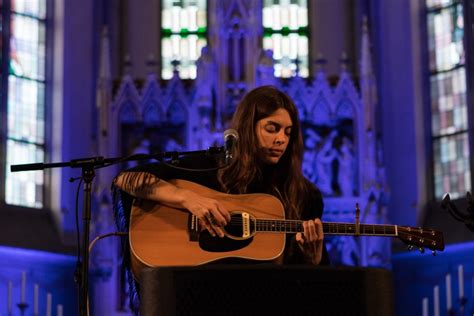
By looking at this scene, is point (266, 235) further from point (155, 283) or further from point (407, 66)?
point (407, 66)

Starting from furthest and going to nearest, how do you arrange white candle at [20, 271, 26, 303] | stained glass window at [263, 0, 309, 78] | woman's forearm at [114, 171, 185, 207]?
stained glass window at [263, 0, 309, 78] → white candle at [20, 271, 26, 303] → woman's forearm at [114, 171, 185, 207]

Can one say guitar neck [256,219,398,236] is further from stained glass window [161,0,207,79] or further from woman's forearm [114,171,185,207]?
stained glass window [161,0,207,79]

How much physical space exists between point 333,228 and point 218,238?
0.38 m

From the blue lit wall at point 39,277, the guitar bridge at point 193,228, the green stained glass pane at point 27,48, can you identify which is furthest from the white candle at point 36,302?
the guitar bridge at point 193,228

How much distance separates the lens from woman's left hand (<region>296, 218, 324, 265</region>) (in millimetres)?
3393

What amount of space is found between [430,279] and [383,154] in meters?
1.31

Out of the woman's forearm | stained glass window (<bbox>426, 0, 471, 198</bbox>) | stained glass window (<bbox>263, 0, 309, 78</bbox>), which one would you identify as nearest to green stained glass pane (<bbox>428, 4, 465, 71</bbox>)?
stained glass window (<bbox>426, 0, 471, 198</bbox>)

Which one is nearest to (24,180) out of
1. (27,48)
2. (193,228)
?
(27,48)

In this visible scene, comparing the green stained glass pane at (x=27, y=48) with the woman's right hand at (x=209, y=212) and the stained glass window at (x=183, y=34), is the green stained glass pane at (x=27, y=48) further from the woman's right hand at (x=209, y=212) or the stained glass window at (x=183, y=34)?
the woman's right hand at (x=209, y=212)

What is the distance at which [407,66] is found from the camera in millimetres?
10688

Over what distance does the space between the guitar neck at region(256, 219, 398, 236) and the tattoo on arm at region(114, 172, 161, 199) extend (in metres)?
0.37

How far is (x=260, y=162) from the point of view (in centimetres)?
356

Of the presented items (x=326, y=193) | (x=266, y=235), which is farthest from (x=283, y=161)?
(x=326, y=193)

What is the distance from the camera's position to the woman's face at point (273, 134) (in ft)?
11.5
